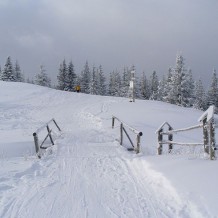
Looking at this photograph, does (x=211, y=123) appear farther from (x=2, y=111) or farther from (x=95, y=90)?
(x=95, y=90)

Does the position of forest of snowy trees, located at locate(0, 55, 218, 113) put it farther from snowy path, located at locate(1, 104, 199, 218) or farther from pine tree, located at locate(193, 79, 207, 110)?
snowy path, located at locate(1, 104, 199, 218)

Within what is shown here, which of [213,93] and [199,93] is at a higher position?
[199,93]

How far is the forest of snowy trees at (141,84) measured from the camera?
57869mm

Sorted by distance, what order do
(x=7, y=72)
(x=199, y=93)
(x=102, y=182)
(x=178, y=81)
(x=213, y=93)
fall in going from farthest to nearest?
1. (x=199, y=93)
2. (x=7, y=72)
3. (x=213, y=93)
4. (x=178, y=81)
5. (x=102, y=182)

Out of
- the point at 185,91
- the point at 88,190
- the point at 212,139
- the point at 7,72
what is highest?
the point at 7,72

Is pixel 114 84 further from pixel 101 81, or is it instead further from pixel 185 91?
pixel 185 91

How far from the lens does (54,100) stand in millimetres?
39875

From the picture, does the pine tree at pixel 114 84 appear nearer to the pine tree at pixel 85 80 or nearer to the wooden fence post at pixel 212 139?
the pine tree at pixel 85 80

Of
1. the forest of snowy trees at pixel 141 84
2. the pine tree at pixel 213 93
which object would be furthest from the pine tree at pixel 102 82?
the pine tree at pixel 213 93

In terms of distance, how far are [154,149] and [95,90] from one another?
2586 inches

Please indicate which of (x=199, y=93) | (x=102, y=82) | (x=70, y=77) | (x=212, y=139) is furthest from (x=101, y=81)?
(x=212, y=139)

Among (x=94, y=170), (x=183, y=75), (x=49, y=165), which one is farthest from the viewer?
(x=183, y=75)

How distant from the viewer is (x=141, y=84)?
8562 centimetres

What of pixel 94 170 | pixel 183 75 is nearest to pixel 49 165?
pixel 94 170
